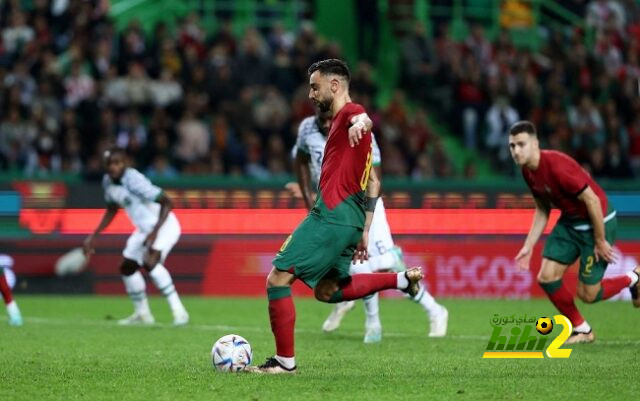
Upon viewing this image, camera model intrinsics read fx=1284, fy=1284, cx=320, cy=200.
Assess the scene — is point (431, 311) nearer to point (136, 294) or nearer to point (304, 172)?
point (304, 172)

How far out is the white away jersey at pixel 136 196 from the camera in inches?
605

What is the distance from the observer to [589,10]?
2816cm

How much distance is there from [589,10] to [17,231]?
1447 centimetres

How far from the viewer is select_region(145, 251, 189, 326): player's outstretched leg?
15.1 meters

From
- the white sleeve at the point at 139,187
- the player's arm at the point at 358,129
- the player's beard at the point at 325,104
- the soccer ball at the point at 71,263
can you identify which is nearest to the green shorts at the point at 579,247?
the player's beard at the point at 325,104

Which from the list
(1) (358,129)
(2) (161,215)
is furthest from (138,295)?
(1) (358,129)

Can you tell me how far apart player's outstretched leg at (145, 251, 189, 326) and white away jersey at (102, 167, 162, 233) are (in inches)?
24.7

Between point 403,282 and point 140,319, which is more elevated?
point 403,282

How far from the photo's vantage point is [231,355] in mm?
9742

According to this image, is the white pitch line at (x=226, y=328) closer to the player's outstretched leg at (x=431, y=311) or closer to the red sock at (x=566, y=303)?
the player's outstretched leg at (x=431, y=311)

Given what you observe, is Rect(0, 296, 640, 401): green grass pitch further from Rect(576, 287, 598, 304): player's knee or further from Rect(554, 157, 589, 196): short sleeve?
Rect(554, 157, 589, 196): short sleeve

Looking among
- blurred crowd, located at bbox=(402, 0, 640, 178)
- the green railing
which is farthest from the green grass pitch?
the green railing

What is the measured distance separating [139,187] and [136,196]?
26 centimetres

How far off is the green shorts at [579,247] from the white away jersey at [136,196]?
201 inches
